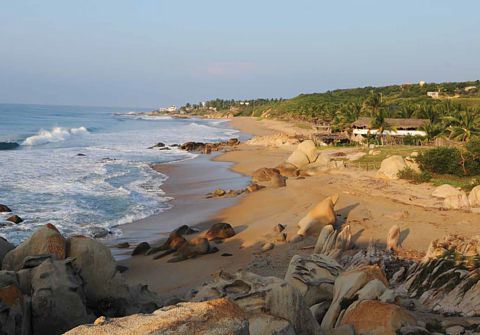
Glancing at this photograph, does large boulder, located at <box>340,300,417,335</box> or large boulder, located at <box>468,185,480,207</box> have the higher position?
large boulder, located at <box>340,300,417,335</box>

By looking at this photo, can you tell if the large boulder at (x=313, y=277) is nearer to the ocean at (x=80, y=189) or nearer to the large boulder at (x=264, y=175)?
the ocean at (x=80, y=189)

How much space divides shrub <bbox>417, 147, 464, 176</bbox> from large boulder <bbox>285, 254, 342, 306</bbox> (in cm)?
1850

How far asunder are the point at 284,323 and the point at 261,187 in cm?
2224

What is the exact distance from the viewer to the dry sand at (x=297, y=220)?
14.2 m

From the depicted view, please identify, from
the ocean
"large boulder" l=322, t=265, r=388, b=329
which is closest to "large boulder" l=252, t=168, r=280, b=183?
the ocean

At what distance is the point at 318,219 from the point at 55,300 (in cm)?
1105

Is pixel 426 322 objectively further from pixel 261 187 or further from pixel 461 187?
pixel 261 187

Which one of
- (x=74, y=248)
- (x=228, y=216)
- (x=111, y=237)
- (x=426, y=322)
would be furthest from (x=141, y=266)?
(x=426, y=322)

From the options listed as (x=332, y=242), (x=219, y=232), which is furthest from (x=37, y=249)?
(x=219, y=232)

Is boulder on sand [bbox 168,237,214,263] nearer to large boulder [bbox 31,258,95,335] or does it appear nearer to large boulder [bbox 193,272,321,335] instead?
large boulder [bbox 31,258,95,335]

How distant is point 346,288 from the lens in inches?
337

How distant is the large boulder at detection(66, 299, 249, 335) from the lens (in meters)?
4.29

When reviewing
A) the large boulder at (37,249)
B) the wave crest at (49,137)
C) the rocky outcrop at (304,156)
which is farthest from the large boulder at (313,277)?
the wave crest at (49,137)

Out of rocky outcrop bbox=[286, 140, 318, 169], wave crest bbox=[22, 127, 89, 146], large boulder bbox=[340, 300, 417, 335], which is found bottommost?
wave crest bbox=[22, 127, 89, 146]
